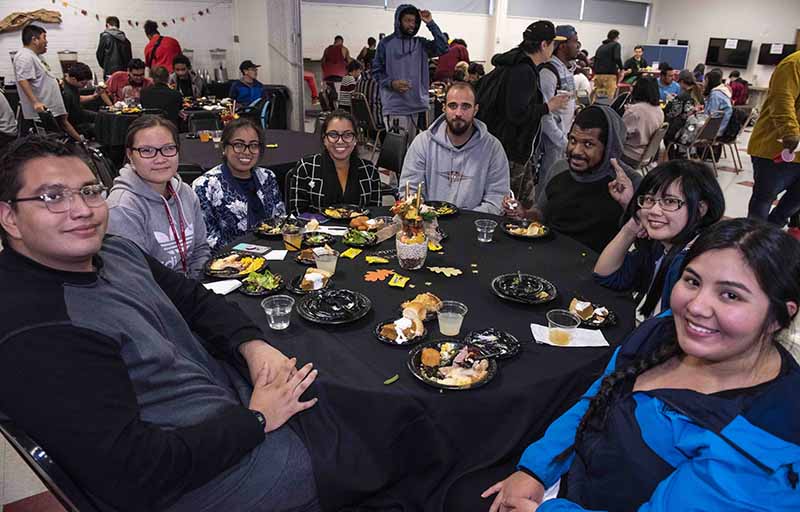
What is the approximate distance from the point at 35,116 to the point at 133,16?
3968 mm

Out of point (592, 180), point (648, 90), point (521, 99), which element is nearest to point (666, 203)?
point (592, 180)

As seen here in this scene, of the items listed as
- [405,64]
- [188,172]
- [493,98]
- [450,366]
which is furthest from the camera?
[405,64]

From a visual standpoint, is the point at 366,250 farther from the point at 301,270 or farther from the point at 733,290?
the point at 733,290

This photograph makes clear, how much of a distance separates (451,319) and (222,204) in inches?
64.2

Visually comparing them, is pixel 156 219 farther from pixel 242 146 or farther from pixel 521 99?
pixel 521 99

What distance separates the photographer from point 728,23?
1411 centimetres

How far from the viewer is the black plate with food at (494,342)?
1.47m

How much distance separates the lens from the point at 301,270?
202 cm

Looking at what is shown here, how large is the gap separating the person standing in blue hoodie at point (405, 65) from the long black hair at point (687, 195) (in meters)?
4.05

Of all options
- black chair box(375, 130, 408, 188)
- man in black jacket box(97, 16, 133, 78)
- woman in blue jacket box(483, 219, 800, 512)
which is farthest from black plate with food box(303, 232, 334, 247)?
man in black jacket box(97, 16, 133, 78)

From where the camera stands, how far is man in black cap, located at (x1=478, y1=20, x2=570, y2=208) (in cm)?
390

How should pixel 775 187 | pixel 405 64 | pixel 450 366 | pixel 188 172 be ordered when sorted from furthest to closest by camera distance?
pixel 405 64, pixel 775 187, pixel 188 172, pixel 450 366

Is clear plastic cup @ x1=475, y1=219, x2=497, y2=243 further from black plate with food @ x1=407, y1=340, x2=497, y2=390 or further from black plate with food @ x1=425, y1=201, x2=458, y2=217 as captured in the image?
black plate with food @ x1=407, y1=340, x2=497, y2=390

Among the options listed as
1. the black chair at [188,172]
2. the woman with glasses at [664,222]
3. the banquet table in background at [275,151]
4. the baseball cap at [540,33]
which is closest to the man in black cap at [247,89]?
the banquet table in background at [275,151]
